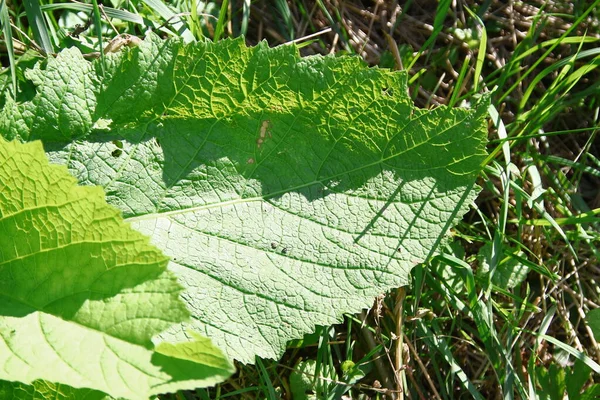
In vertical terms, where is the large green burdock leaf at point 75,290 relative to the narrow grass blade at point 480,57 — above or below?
below

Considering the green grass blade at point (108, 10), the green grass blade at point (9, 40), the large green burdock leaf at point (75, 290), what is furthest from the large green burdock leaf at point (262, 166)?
the green grass blade at point (108, 10)

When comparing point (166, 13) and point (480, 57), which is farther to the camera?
point (480, 57)

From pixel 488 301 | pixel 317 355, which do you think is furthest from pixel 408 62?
pixel 317 355

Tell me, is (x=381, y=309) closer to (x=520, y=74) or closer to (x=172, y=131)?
(x=172, y=131)

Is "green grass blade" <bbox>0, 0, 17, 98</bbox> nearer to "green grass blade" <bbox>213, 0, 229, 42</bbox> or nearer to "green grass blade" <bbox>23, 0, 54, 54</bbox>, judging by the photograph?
"green grass blade" <bbox>23, 0, 54, 54</bbox>

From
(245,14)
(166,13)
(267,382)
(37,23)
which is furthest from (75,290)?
(245,14)

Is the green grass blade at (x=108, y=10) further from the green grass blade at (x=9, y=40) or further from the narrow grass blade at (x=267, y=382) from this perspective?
the narrow grass blade at (x=267, y=382)

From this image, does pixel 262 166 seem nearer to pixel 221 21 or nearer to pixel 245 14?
pixel 221 21
